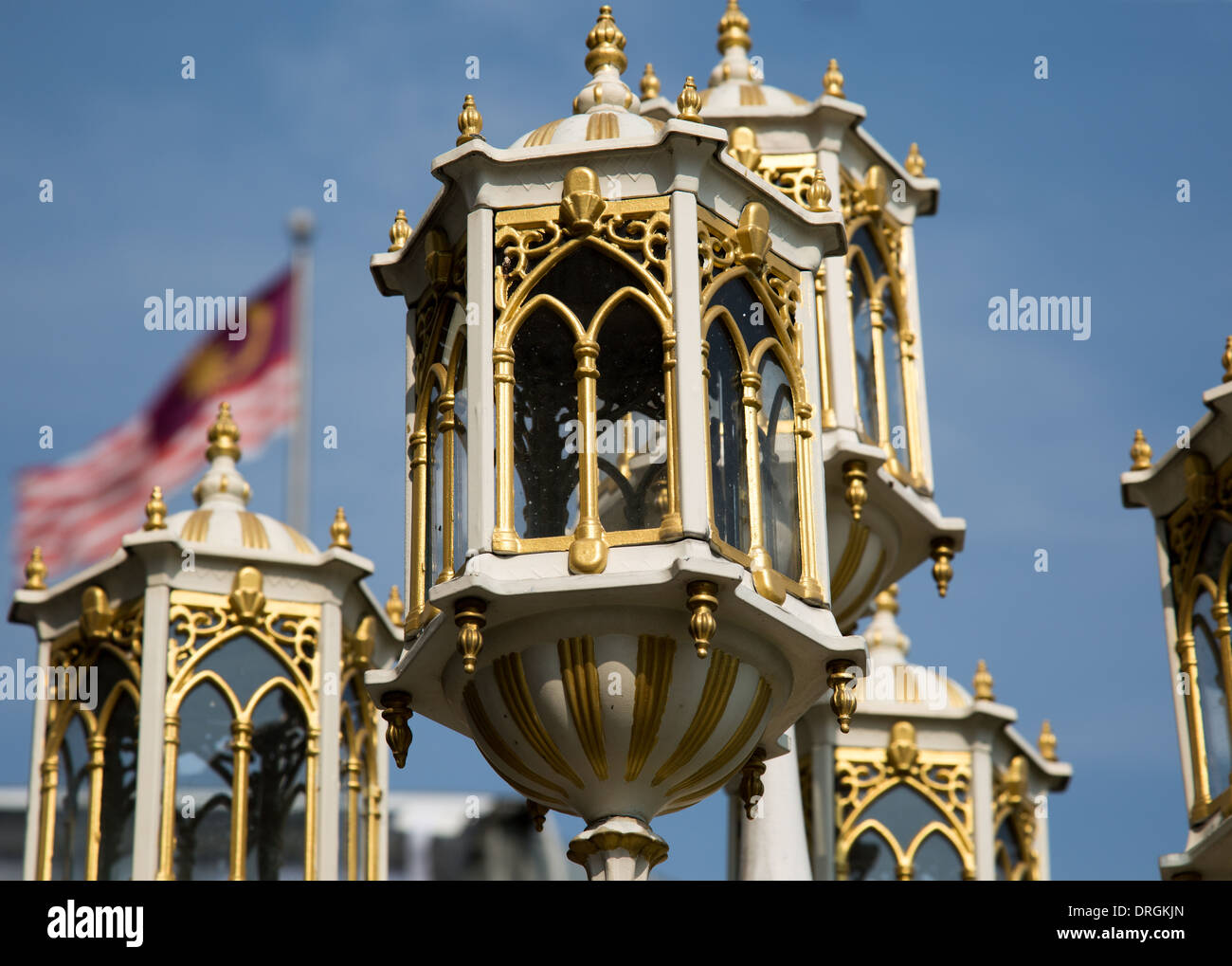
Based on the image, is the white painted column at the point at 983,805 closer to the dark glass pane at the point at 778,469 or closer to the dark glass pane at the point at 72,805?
the dark glass pane at the point at 72,805

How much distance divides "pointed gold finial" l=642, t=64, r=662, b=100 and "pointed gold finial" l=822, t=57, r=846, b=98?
149 cm

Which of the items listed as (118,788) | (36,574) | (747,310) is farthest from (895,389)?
(36,574)

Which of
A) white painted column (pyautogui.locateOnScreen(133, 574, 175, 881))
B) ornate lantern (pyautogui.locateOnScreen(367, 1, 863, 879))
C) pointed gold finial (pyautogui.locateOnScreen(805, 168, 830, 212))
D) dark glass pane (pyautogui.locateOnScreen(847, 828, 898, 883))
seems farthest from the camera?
dark glass pane (pyautogui.locateOnScreen(847, 828, 898, 883))

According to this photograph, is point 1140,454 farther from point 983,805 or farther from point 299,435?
point 299,435

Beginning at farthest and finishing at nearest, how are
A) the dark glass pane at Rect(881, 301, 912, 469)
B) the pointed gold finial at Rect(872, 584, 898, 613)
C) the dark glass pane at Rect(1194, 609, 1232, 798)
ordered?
the pointed gold finial at Rect(872, 584, 898, 613) < the dark glass pane at Rect(881, 301, 912, 469) < the dark glass pane at Rect(1194, 609, 1232, 798)

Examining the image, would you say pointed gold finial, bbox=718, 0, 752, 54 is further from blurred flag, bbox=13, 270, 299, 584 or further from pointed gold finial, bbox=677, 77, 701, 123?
blurred flag, bbox=13, 270, 299, 584

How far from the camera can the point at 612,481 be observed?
57.7 ft

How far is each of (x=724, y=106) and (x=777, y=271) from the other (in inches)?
206

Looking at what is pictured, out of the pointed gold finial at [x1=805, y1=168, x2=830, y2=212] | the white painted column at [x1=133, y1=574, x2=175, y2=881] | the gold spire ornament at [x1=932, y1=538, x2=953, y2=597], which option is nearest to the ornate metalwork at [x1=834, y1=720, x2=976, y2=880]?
the gold spire ornament at [x1=932, y1=538, x2=953, y2=597]

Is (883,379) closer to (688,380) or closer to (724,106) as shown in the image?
(724,106)

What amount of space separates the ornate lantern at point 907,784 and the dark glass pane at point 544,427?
8835 mm

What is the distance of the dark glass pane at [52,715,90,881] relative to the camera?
2273 centimetres

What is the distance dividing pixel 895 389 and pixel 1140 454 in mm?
2161
